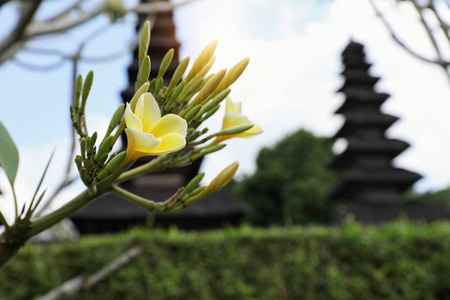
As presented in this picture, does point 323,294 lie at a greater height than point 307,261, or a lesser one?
lesser

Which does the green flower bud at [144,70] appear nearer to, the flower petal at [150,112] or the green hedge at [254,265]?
the flower petal at [150,112]

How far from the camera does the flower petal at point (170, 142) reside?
483mm

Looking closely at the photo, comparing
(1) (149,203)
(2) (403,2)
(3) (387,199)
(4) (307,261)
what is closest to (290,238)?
(4) (307,261)

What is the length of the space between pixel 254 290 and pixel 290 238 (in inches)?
34.7

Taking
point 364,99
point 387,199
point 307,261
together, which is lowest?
point 387,199

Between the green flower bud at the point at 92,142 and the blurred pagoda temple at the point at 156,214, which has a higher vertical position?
the green flower bud at the point at 92,142

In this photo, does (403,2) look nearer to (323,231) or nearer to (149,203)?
(149,203)

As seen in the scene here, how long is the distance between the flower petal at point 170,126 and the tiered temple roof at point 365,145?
15.1 m

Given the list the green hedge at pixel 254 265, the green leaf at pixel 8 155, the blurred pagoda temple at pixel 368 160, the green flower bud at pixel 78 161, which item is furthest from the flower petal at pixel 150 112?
the blurred pagoda temple at pixel 368 160

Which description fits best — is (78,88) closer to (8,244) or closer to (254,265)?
(8,244)

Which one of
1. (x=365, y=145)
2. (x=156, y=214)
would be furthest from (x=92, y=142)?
(x=365, y=145)

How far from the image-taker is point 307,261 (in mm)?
5344

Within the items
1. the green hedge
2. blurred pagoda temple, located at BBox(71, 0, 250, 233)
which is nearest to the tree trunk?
the green hedge

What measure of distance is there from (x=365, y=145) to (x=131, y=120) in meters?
16.5
